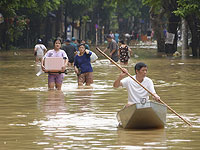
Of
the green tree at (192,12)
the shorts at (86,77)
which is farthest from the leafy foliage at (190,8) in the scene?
the shorts at (86,77)

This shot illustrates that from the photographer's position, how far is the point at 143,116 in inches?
464

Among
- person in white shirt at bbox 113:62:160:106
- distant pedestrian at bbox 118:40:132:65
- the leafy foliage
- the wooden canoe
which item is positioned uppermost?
the leafy foliage

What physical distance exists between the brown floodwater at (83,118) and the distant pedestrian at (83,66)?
0.33m

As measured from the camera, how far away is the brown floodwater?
35.2 ft

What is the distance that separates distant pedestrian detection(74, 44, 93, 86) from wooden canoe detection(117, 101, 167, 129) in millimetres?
8887

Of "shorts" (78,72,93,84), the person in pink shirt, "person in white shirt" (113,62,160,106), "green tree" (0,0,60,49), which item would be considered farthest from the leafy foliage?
"person in white shirt" (113,62,160,106)

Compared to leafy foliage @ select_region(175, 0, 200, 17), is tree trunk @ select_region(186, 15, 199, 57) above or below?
below

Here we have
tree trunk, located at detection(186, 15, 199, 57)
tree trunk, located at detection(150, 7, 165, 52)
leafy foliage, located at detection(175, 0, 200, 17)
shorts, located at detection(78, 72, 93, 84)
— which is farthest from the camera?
tree trunk, located at detection(150, 7, 165, 52)

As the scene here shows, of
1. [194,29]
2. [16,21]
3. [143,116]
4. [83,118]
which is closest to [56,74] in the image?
[83,118]

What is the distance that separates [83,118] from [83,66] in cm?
750

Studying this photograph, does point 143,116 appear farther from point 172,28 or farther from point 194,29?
point 172,28

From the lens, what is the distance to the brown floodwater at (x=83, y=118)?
10.7 metres

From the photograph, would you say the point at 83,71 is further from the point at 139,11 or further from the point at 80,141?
the point at 139,11

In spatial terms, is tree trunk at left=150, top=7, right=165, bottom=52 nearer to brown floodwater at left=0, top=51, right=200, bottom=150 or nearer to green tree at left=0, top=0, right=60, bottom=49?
green tree at left=0, top=0, right=60, bottom=49
